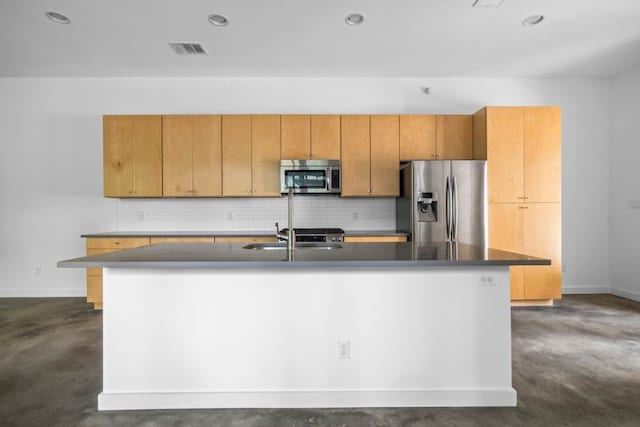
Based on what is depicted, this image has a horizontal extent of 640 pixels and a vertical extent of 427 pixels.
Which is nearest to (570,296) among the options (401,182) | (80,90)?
(401,182)

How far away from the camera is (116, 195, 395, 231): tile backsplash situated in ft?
15.7

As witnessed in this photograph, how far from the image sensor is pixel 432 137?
14.7 ft

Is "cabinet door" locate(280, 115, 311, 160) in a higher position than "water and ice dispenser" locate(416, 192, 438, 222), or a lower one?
higher

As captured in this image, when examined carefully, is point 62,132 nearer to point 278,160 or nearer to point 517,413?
point 278,160

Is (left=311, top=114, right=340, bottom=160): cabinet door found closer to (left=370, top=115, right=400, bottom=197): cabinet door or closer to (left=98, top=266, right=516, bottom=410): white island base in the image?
(left=370, top=115, right=400, bottom=197): cabinet door

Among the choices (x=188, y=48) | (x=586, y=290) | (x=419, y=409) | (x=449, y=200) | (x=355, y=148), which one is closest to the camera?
(x=419, y=409)

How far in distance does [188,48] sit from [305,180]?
79.0 inches

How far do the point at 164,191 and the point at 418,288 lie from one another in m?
3.61

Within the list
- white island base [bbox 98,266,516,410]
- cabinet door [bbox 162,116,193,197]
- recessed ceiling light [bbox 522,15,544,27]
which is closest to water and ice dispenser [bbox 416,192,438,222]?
recessed ceiling light [bbox 522,15,544,27]

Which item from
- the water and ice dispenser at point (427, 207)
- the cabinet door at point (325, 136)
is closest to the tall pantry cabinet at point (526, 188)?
the water and ice dispenser at point (427, 207)

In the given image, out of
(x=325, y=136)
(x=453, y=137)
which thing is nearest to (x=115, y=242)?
(x=325, y=136)

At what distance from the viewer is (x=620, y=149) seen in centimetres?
477

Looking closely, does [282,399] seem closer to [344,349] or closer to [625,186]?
[344,349]

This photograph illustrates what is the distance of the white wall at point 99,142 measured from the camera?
4758 mm
